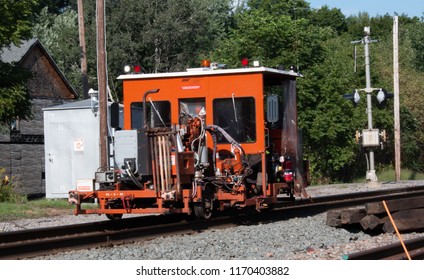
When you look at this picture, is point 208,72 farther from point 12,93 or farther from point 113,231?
point 12,93

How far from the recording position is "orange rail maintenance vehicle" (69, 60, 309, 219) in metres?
13.8

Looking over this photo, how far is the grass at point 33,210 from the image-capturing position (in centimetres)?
1822

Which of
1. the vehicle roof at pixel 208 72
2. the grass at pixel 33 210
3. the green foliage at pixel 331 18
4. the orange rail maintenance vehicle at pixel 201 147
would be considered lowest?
the grass at pixel 33 210

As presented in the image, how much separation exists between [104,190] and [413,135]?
36.5 metres

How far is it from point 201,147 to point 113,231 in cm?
228

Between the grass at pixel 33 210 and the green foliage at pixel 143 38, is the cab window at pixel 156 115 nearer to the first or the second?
the grass at pixel 33 210

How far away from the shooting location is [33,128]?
133 feet

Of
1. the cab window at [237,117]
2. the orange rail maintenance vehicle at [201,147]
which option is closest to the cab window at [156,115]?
the orange rail maintenance vehicle at [201,147]

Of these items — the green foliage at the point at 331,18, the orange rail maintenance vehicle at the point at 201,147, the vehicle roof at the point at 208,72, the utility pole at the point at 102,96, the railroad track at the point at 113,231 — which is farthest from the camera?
the green foliage at the point at 331,18

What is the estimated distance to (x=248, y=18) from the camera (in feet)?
129

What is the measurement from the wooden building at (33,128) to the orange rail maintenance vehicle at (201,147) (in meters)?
22.2

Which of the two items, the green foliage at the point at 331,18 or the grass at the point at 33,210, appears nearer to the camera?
the grass at the point at 33,210
